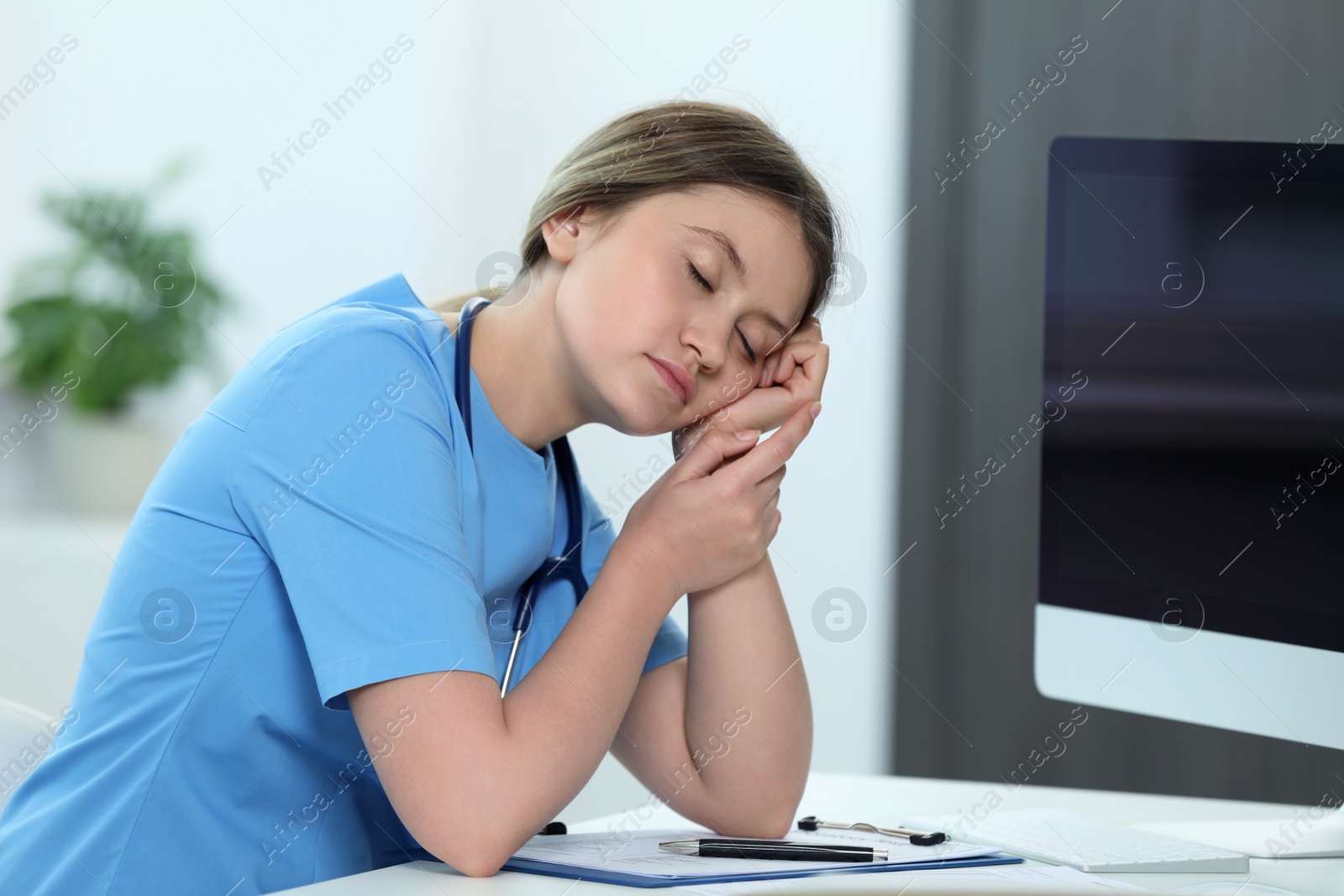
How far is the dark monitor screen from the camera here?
38.2 inches

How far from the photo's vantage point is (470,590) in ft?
A: 2.65

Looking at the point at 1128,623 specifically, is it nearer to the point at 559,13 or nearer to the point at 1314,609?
the point at 1314,609

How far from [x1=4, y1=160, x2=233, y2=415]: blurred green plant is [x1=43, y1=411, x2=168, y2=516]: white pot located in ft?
0.16

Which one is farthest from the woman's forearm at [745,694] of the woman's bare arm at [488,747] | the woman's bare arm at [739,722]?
the woman's bare arm at [488,747]

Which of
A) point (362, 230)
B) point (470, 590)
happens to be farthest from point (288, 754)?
point (362, 230)

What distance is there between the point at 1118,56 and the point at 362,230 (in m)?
1.65

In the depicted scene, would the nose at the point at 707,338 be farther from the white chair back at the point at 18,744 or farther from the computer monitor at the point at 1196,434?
the white chair back at the point at 18,744

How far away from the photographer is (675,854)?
0.82 meters

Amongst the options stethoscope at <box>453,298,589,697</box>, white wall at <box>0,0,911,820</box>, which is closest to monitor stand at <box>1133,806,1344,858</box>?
stethoscope at <box>453,298,589,697</box>

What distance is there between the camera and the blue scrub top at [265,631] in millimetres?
778

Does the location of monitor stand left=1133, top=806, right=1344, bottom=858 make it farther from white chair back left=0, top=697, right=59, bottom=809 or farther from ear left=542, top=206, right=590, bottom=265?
white chair back left=0, top=697, right=59, bottom=809

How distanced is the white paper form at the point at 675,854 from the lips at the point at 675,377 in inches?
14.4

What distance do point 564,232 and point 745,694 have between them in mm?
450

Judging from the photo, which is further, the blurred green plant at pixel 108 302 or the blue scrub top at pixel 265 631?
the blurred green plant at pixel 108 302
